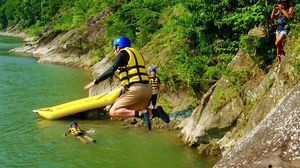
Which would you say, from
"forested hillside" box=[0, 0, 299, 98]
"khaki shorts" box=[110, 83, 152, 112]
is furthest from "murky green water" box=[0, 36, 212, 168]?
"khaki shorts" box=[110, 83, 152, 112]

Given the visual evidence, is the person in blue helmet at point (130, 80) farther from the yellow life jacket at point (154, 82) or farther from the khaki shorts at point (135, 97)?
the yellow life jacket at point (154, 82)

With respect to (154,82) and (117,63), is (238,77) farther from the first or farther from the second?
(117,63)

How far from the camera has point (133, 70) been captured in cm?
665

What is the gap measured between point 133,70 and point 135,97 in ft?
1.51

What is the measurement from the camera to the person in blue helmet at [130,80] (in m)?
6.48

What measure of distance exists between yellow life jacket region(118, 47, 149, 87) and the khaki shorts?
3.7 inches

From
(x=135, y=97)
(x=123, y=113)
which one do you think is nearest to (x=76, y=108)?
(x=123, y=113)

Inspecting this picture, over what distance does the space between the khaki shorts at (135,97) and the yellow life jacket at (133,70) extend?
3.7 inches

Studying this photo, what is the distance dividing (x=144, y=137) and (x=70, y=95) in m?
8.52

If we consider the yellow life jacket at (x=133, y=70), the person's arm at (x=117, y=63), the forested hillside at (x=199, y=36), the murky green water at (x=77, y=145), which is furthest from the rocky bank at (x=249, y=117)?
the person's arm at (x=117, y=63)

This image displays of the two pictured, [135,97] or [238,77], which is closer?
[135,97]

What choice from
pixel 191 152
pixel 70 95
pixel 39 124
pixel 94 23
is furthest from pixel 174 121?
pixel 94 23

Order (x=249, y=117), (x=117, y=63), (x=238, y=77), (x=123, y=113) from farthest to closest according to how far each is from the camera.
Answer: (x=238, y=77) < (x=249, y=117) < (x=123, y=113) < (x=117, y=63)

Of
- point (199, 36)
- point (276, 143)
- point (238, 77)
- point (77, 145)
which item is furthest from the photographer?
point (199, 36)
